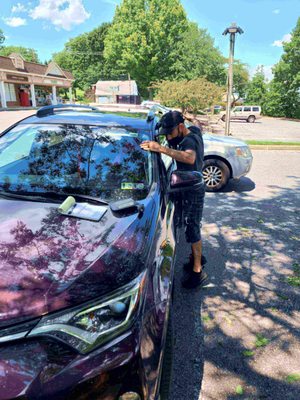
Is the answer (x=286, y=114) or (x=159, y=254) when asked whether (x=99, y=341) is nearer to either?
(x=159, y=254)

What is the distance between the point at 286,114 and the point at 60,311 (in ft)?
148

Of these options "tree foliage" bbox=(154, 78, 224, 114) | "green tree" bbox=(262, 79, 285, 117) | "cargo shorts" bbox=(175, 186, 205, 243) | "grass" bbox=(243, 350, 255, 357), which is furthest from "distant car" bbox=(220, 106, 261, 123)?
"grass" bbox=(243, 350, 255, 357)

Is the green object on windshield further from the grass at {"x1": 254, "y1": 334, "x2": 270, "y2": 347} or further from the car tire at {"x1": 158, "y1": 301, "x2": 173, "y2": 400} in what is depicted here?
the grass at {"x1": 254, "y1": 334, "x2": 270, "y2": 347}

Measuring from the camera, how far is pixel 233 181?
8055 mm

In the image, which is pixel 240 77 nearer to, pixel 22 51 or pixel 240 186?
pixel 240 186

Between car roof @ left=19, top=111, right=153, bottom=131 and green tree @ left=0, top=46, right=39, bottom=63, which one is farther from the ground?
green tree @ left=0, top=46, right=39, bottom=63

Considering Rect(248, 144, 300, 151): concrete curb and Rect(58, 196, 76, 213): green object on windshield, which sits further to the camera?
Rect(248, 144, 300, 151): concrete curb

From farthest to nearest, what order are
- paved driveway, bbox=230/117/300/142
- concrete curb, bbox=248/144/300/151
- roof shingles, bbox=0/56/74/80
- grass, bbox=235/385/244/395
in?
1. roof shingles, bbox=0/56/74/80
2. paved driveway, bbox=230/117/300/142
3. concrete curb, bbox=248/144/300/151
4. grass, bbox=235/385/244/395

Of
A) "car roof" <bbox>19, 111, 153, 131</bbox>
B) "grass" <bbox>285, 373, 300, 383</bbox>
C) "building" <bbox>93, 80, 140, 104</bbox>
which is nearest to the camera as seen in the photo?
"grass" <bbox>285, 373, 300, 383</bbox>

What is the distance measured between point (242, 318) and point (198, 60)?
1620 inches

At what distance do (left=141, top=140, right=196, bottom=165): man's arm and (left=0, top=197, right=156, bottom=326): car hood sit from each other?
2.63 feet

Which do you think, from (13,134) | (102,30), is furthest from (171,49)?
(13,134)

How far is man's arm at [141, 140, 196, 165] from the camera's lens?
2.74 m

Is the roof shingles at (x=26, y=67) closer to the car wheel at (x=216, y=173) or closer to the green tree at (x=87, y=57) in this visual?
the green tree at (x=87, y=57)
